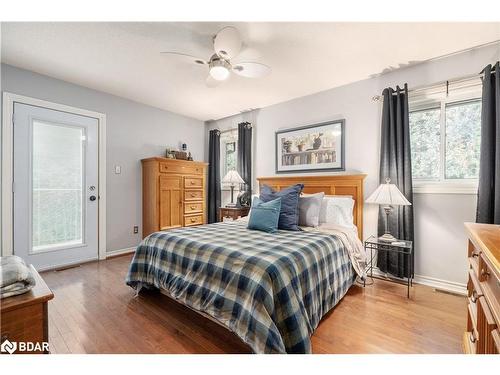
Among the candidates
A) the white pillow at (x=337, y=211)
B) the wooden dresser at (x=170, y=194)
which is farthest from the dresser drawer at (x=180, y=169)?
the white pillow at (x=337, y=211)

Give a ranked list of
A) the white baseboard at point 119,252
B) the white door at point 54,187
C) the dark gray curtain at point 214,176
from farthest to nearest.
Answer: the dark gray curtain at point 214,176 → the white baseboard at point 119,252 → the white door at point 54,187

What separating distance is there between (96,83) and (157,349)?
10.7ft

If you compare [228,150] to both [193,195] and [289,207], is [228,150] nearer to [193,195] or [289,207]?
[193,195]

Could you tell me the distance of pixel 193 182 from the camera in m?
4.21

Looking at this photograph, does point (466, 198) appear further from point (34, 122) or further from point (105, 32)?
point (34, 122)

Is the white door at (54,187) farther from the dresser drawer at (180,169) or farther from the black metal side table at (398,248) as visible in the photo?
the black metal side table at (398,248)

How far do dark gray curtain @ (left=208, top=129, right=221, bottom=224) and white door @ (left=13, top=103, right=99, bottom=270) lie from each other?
1918mm

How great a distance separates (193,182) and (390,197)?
3.05 metres

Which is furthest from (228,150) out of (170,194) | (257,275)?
(257,275)

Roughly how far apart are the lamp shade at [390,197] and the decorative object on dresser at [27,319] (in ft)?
8.49

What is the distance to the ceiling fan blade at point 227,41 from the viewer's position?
6.22 feet
